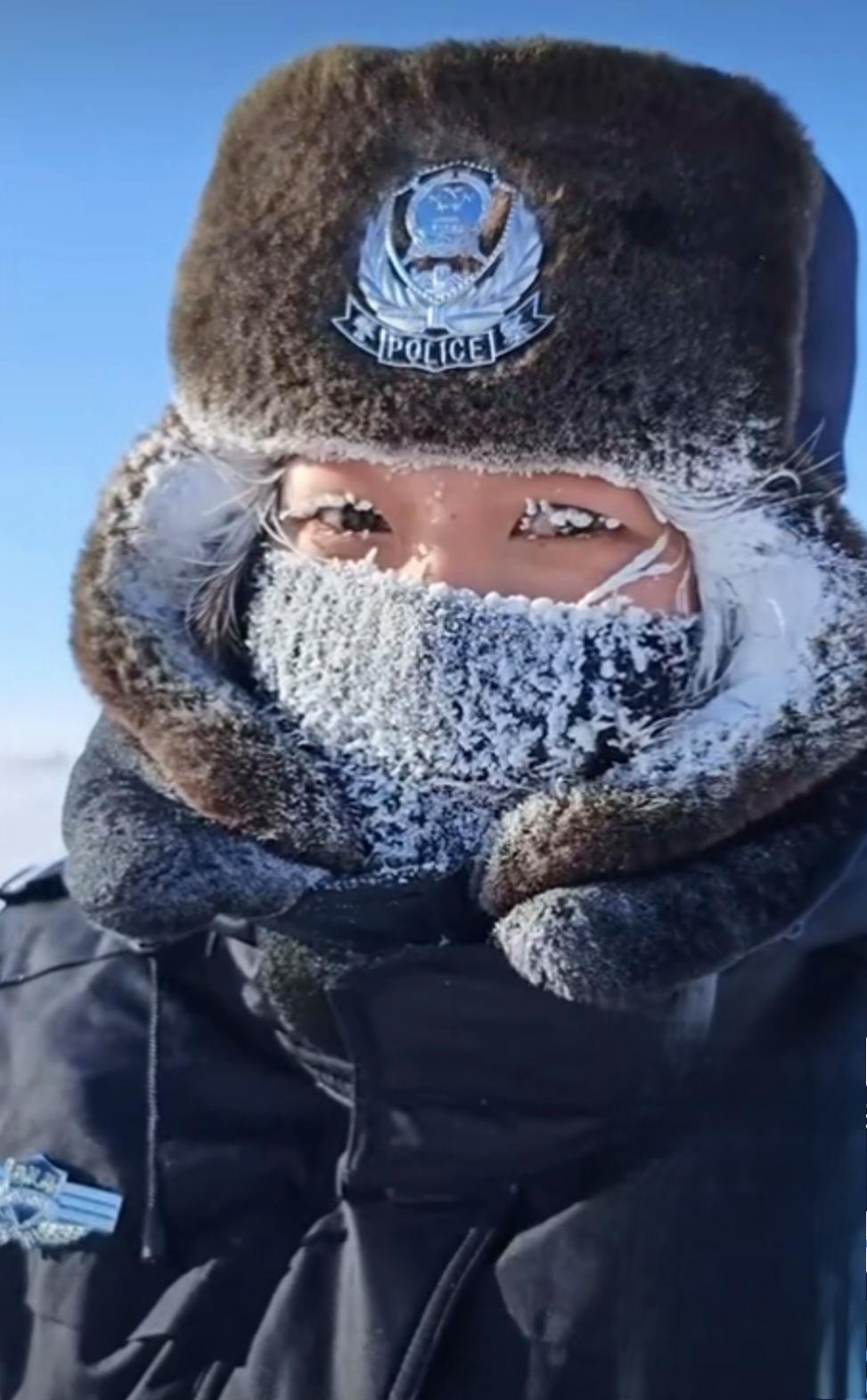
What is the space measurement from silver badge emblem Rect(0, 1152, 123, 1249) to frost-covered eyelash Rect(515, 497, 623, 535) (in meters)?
0.62

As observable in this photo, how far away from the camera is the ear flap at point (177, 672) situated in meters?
1.32

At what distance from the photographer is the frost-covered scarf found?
1326 millimetres

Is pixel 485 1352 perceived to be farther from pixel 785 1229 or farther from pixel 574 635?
pixel 574 635

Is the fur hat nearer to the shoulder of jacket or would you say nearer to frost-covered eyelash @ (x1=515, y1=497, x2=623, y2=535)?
frost-covered eyelash @ (x1=515, y1=497, x2=623, y2=535)

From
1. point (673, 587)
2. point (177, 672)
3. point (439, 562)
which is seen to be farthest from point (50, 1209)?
point (673, 587)

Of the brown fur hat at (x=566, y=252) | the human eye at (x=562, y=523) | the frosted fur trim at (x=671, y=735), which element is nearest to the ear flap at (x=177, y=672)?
the frosted fur trim at (x=671, y=735)

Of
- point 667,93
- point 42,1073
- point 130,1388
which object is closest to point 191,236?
point 667,93

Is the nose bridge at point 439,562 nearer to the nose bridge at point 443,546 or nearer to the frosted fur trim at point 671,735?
the nose bridge at point 443,546

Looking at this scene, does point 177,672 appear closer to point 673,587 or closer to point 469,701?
point 469,701

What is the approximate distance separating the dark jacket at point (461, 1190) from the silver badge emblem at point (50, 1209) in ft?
0.04

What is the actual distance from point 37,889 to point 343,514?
448mm

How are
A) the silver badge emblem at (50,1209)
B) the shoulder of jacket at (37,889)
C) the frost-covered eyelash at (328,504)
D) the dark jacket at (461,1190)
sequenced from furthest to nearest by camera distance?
1. the shoulder of jacket at (37,889)
2. the frost-covered eyelash at (328,504)
3. the silver badge emblem at (50,1209)
4. the dark jacket at (461,1190)

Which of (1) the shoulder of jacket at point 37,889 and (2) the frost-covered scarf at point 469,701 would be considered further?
(1) the shoulder of jacket at point 37,889

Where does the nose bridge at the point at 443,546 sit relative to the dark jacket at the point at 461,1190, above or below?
above
